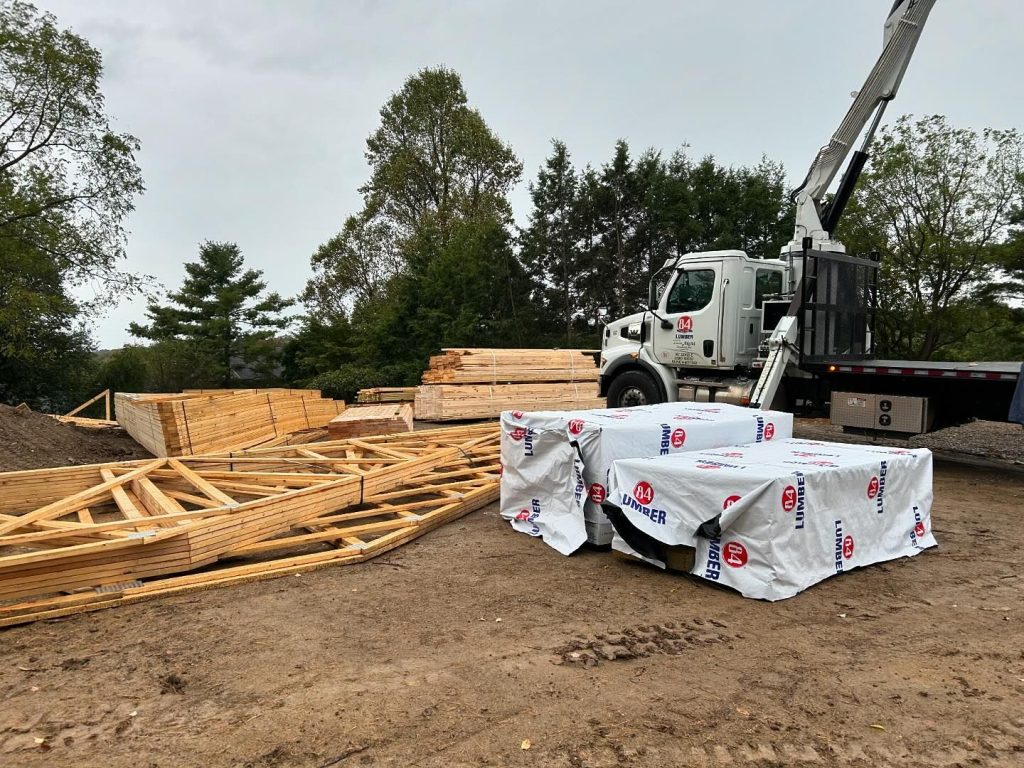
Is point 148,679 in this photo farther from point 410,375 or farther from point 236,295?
point 236,295

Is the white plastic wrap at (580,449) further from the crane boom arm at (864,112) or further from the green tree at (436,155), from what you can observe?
the green tree at (436,155)

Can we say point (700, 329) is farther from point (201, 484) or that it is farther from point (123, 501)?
point (123, 501)

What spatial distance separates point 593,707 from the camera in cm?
326

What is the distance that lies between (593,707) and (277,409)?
12.2m

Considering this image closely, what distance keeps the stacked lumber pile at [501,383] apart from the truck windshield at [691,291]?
5.23 m

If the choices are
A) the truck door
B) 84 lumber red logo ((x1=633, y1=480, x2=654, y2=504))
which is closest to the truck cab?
the truck door

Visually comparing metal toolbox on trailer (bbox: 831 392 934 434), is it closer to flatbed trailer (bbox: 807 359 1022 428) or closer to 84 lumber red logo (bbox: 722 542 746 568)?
flatbed trailer (bbox: 807 359 1022 428)

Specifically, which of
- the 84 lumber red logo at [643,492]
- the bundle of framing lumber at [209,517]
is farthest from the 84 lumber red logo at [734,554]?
the bundle of framing lumber at [209,517]

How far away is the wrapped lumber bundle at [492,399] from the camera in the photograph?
1593 cm

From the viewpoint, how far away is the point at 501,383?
665 inches

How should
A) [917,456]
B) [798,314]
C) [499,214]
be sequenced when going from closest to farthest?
[917,456], [798,314], [499,214]

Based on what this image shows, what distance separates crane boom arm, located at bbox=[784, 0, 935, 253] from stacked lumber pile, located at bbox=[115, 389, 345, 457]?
10726 mm

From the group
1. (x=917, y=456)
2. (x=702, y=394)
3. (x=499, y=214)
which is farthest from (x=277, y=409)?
(x=499, y=214)

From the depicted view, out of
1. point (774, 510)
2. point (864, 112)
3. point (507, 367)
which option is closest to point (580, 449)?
point (774, 510)
